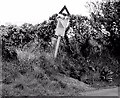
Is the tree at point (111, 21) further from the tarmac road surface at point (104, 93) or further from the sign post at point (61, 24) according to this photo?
the tarmac road surface at point (104, 93)

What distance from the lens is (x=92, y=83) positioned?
1112 cm

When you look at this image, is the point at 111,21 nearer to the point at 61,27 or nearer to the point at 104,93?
the point at 61,27

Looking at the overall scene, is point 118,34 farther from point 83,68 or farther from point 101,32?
point 83,68

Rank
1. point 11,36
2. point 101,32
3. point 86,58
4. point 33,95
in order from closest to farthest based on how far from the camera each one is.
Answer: point 33,95 < point 11,36 < point 86,58 < point 101,32

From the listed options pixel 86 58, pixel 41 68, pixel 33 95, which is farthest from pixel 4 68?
pixel 86 58

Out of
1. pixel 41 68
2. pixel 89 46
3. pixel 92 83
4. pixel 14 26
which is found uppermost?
pixel 14 26

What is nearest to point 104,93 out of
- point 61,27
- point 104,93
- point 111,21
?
point 104,93

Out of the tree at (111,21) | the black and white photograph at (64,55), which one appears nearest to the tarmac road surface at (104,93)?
the black and white photograph at (64,55)

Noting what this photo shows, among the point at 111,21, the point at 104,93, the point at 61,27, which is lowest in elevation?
the point at 104,93

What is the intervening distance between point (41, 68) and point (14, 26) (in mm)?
2509

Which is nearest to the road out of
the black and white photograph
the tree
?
the black and white photograph

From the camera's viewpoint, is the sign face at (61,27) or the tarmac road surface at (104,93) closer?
the tarmac road surface at (104,93)

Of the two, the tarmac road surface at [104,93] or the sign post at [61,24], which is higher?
the sign post at [61,24]

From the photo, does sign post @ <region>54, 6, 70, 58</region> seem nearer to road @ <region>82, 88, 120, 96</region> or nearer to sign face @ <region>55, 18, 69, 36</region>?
sign face @ <region>55, 18, 69, 36</region>
